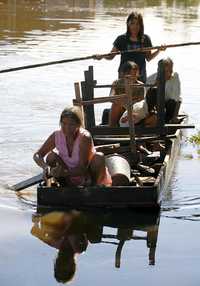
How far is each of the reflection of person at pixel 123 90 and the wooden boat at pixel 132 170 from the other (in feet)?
1.03

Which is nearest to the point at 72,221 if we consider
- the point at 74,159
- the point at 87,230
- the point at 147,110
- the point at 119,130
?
the point at 87,230

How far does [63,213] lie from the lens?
29.7 ft

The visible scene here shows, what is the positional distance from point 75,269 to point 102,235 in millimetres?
1180

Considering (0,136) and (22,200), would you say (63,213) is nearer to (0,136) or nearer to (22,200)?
(22,200)

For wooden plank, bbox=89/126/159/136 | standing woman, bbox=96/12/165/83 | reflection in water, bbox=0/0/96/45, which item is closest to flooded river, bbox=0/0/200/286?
wooden plank, bbox=89/126/159/136

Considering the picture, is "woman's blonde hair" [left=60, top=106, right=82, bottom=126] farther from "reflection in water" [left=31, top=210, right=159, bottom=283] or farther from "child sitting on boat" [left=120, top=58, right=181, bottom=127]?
"child sitting on boat" [left=120, top=58, right=181, bottom=127]

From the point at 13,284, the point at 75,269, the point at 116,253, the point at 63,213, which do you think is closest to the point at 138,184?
the point at 63,213

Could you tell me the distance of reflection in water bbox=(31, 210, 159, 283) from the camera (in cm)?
809

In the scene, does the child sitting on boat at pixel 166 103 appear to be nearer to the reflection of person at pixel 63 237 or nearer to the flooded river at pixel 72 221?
the flooded river at pixel 72 221

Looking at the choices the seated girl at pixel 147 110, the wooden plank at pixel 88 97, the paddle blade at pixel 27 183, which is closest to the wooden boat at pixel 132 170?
the wooden plank at pixel 88 97

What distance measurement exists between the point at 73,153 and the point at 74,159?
7 cm

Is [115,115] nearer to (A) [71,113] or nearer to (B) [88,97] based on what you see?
(B) [88,97]

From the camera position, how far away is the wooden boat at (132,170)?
29.3 ft

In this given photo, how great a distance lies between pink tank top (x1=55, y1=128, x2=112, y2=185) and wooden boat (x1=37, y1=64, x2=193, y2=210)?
0.98ft
